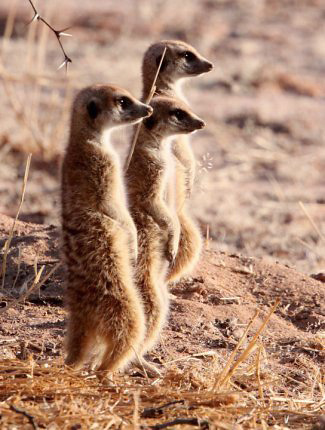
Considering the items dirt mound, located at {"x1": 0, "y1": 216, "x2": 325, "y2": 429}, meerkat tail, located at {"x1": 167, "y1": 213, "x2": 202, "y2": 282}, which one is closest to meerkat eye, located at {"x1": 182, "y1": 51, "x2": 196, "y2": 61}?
meerkat tail, located at {"x1": 167, "y1": 213, "x2": 202, "y2": 282}

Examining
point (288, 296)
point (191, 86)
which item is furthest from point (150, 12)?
point (288, 296)

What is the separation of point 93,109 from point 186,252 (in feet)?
3.97

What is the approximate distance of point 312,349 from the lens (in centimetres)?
455

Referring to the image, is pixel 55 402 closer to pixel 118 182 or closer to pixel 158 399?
pixel 158 399

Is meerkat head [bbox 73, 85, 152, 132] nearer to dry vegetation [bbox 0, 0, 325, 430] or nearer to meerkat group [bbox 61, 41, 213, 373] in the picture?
meerkat group [bbox 61, 41, 213, 373]

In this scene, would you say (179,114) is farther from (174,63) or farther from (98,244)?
(98,244)

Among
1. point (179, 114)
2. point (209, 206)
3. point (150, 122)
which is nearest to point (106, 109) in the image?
point (150, 122)

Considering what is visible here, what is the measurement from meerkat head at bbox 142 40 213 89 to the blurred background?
52 centimetres

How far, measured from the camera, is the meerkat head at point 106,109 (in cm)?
410

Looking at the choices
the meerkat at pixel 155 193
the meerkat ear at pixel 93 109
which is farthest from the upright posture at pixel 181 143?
the meerkat ear at pixel 93 109

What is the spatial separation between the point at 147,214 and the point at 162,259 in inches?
9.9

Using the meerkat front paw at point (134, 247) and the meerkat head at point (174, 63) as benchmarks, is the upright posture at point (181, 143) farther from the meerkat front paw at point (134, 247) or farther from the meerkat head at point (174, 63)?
the meerkat front paw at point (134, 247)

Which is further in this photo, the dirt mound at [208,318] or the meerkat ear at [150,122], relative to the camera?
the meerkat ear at [150,122]

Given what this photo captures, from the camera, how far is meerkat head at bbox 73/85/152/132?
13.5 feet
